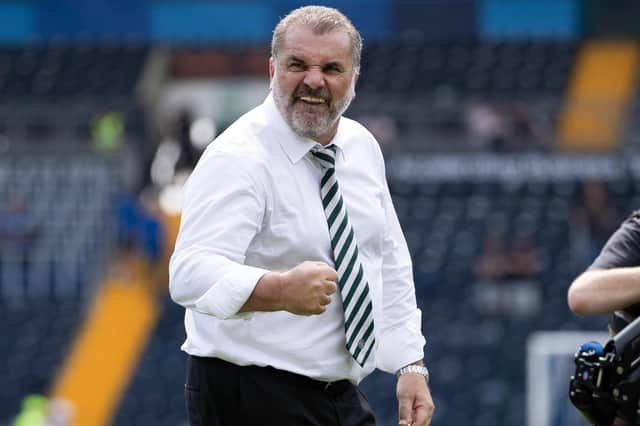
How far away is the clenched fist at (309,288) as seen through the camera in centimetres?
305

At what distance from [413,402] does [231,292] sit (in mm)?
742

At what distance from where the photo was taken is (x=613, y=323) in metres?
4.01

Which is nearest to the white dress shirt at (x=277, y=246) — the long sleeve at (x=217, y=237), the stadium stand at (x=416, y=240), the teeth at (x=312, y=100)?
the long sleeve at (x=217, y=237)

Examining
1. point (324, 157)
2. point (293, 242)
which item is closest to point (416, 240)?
point (324, 157)

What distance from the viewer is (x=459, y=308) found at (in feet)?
47.0

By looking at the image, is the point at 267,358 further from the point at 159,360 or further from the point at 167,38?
the point at 167,38

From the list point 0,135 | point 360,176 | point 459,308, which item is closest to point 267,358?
point 360,176

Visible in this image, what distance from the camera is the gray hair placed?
11.1 feet

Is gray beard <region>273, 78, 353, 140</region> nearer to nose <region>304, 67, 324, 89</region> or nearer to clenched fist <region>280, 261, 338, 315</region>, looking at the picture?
nose <region>304, 67, 324, 89</region>

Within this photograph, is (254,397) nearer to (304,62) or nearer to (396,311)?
(396,311)

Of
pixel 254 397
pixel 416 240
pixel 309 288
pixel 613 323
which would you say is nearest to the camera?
pixel 309 288

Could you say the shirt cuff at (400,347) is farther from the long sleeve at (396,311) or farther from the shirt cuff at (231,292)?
the shirt cuff at (231,292)

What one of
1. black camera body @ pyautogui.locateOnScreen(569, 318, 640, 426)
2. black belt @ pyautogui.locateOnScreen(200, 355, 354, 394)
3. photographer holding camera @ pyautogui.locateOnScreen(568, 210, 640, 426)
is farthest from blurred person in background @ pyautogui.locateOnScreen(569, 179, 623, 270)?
black belt @ pyautogui.locateOnScreen(200, 355, 354, 394)

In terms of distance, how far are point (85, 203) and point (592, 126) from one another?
545cm
